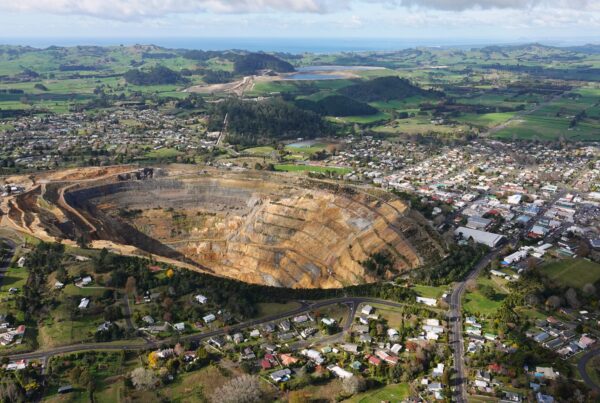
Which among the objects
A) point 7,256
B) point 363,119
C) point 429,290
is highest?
point 363,119

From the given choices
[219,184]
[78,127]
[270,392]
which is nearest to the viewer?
[270,392]

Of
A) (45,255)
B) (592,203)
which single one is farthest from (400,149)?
(45,255)

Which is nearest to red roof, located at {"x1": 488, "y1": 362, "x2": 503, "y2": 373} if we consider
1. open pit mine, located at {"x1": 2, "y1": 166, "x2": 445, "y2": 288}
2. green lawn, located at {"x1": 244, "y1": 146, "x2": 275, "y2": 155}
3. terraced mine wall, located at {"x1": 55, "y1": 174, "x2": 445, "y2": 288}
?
open pit mine, located at {"x1": 2, "y1": 166, "x2": 445, "y2": 288}

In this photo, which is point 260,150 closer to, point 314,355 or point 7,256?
point 7,256

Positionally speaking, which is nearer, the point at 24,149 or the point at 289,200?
the point at 289,200

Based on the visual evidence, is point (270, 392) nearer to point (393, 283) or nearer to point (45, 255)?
point (393, 283)

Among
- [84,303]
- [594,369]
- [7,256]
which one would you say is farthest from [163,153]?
[594,369]

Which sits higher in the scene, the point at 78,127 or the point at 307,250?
the point at 78,127

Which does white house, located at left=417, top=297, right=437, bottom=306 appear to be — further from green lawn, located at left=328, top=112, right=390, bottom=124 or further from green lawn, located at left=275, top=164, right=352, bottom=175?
green lawn, located at left=328, top=112, right=390, bottom=124
